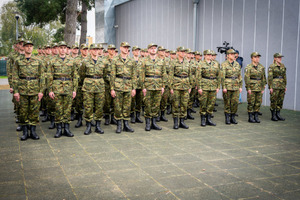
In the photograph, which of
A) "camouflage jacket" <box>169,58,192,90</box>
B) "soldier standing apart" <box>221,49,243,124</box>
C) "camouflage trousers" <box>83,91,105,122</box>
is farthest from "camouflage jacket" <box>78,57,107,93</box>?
"soldier standing apart" <box>221,49,243,124</box>

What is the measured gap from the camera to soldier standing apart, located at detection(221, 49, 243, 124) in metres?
8.19

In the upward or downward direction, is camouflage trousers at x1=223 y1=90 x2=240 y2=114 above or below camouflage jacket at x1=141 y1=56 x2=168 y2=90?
below

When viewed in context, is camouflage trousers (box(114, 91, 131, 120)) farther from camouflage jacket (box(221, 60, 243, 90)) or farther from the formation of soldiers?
camouflage jacket (box(221, 60, 243, 90))

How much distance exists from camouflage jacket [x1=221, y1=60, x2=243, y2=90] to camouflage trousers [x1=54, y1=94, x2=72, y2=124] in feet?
13.1

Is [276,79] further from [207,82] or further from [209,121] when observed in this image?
[209,121]

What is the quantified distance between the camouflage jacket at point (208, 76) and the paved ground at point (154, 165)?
119cm

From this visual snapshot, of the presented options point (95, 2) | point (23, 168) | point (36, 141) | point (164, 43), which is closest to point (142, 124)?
point (36, 141)

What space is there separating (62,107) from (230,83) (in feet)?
14.2

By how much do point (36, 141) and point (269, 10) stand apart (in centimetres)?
979

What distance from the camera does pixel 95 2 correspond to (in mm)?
23172

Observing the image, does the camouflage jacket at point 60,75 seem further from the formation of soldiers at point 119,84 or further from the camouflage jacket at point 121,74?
the camouflage jacket at point 121,74

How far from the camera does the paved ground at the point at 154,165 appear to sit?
384 cm

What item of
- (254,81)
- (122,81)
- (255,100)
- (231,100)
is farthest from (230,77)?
(122,81)

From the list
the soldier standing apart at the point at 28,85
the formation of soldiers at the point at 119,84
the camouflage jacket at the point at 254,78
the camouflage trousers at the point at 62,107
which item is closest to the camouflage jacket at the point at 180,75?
the formation of soldiers at the point at 119,84
